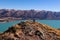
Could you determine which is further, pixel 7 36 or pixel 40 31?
pixel 40 31

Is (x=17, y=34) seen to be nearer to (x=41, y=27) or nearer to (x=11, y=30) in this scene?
(x=11, y=30)

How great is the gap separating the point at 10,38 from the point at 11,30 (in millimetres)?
994

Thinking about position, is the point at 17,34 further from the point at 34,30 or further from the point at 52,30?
the point at 52,30

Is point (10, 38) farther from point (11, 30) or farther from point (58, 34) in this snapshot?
point (58, 34)

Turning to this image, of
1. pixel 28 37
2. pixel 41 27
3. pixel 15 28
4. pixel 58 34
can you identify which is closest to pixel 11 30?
pixel 15 28

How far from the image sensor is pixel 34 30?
499 inches

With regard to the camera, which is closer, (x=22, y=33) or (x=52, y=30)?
(x=22, y=33)

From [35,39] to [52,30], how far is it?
173 centimetres

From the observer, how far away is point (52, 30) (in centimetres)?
1311

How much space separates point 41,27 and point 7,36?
2574 mm

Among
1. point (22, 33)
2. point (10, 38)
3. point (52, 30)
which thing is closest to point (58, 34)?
point (52, 30)

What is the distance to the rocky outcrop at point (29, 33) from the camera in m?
11.8

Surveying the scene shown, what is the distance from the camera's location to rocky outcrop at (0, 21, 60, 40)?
1184 cm

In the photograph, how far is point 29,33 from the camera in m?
12.4
